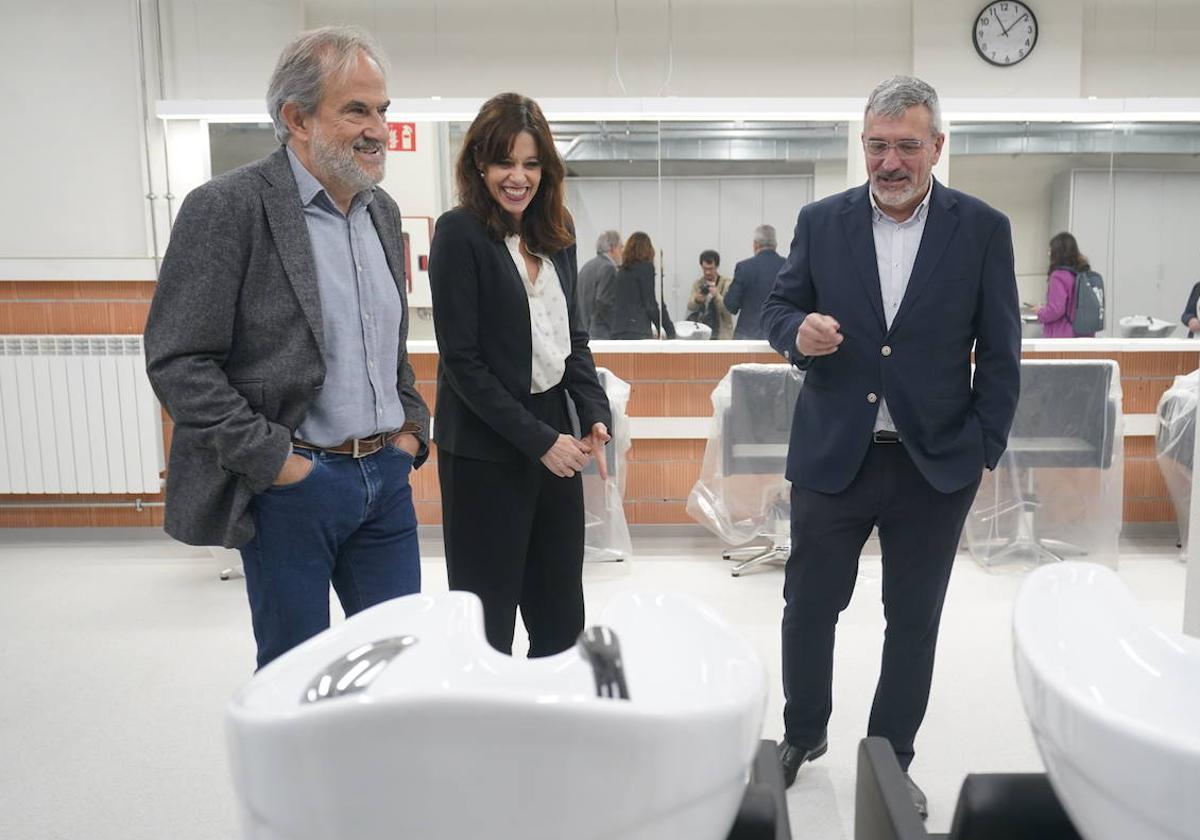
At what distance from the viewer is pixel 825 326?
2074 millimetres

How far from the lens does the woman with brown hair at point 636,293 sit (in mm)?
4863

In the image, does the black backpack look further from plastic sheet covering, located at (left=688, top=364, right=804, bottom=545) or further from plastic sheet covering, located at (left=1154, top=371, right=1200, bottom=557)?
plastic sheet covering, located at (left=688, top=364, right=804, bottom=545)

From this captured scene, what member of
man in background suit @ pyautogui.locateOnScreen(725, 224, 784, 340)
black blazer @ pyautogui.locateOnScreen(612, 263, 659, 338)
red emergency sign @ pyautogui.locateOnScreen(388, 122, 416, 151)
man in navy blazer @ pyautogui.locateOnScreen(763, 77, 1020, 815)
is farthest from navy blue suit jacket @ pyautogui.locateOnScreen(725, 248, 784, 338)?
man in navy blazer @ pyautogui.locateOnScreen(763, 77, 1020, 815)

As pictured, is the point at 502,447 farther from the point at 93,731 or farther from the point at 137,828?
the point at 93,731

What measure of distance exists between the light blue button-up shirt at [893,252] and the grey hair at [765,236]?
2792 millimetres

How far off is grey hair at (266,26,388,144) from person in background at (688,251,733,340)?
3.38 m

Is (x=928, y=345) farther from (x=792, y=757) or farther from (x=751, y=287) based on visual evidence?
(x=751, y=287)

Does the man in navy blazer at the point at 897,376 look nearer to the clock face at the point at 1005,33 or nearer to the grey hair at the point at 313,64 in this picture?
the grey hair at the point at 313,64

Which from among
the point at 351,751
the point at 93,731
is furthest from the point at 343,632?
the point at 93,731

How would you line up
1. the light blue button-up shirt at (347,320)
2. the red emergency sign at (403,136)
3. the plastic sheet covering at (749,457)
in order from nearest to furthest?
the light blue button-up shirt at (347,320), the plastic sheet covering at (749,457), the red emergency sign at (403,136)

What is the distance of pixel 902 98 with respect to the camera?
201cm

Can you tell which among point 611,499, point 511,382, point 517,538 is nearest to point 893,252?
point 511,382

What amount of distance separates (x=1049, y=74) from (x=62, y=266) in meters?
5.09

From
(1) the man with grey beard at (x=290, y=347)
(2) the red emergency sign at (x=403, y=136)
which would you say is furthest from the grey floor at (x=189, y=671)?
(2) the red emergency sign at (x=403, y=136)
